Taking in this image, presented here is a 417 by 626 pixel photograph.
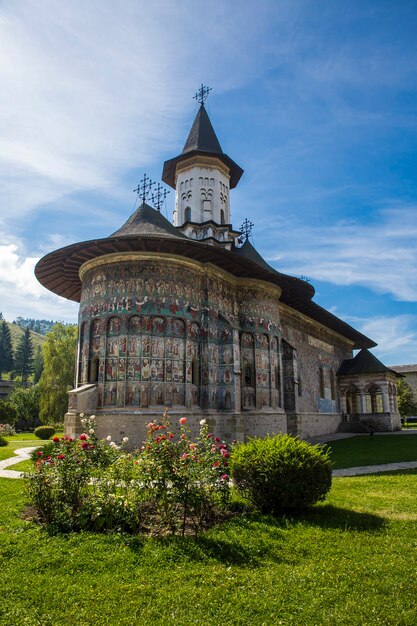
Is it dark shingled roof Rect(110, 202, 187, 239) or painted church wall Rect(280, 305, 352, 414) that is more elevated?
dark shingled roof Rect(110, 202, 187, 239)

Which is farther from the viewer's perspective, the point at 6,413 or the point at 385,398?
the point at 6,413

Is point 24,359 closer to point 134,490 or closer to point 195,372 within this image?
point 195,372

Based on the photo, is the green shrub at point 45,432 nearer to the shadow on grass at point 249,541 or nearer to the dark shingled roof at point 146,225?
the dark shingled roof at point 146,225

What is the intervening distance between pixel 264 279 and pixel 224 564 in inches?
601

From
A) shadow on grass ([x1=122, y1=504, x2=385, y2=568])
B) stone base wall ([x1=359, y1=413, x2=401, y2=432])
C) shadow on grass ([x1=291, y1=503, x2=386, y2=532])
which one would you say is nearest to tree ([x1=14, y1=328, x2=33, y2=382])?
stone base wall ([x1=359, y1=413, x2=401, y2=432])

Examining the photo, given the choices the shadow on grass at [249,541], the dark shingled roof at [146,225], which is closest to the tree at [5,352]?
the dark shingled roof at [146,225]

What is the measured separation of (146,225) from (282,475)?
12.1m

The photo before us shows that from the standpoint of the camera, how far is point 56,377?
95.7 ft

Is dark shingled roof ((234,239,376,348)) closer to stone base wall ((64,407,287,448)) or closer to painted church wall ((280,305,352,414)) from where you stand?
painted church wall ((280,305,352,414))

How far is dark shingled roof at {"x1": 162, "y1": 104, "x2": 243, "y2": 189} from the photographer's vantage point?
2438 cm

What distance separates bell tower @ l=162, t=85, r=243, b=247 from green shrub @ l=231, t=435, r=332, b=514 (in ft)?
54.2

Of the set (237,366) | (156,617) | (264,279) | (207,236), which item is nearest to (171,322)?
(237,366)

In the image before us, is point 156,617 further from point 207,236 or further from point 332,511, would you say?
point 207,236

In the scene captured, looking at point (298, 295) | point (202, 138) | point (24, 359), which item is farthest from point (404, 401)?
point (24, 359)
